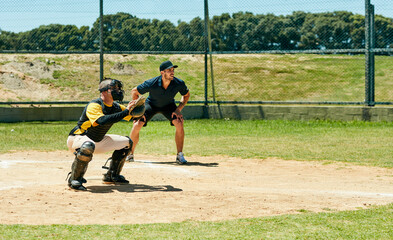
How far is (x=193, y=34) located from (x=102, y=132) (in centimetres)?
1034

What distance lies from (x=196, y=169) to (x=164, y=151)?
7.12 feet

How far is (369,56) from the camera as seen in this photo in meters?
14.8

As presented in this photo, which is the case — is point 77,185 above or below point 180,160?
above

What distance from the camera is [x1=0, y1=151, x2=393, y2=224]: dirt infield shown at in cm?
548

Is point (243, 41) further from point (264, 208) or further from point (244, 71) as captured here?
point (264, 208)

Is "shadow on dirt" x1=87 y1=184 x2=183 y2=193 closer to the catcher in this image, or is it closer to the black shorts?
the catcher

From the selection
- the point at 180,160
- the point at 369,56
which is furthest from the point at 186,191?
the point at 369,56

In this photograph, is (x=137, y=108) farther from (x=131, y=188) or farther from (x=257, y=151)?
(x=257, y=151)

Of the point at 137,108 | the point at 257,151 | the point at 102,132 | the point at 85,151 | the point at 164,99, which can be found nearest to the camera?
the point at 85,151

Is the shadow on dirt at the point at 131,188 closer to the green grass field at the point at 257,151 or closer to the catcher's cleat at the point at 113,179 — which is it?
the catcher's cleat at the point at 113,179

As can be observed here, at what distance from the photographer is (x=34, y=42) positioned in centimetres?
1628

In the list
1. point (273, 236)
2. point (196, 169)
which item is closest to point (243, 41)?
point (196, 169)

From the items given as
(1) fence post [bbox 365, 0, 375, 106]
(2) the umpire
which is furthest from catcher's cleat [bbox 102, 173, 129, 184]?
(1) fence post [bbox 365, 0, 375, 106]

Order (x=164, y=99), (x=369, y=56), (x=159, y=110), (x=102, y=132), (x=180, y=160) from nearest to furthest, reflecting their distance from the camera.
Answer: (x=102, y=132) < (x=180, y=160) < (x=164, y=99) < (x=159, y=110) < (x=369, y=56)
